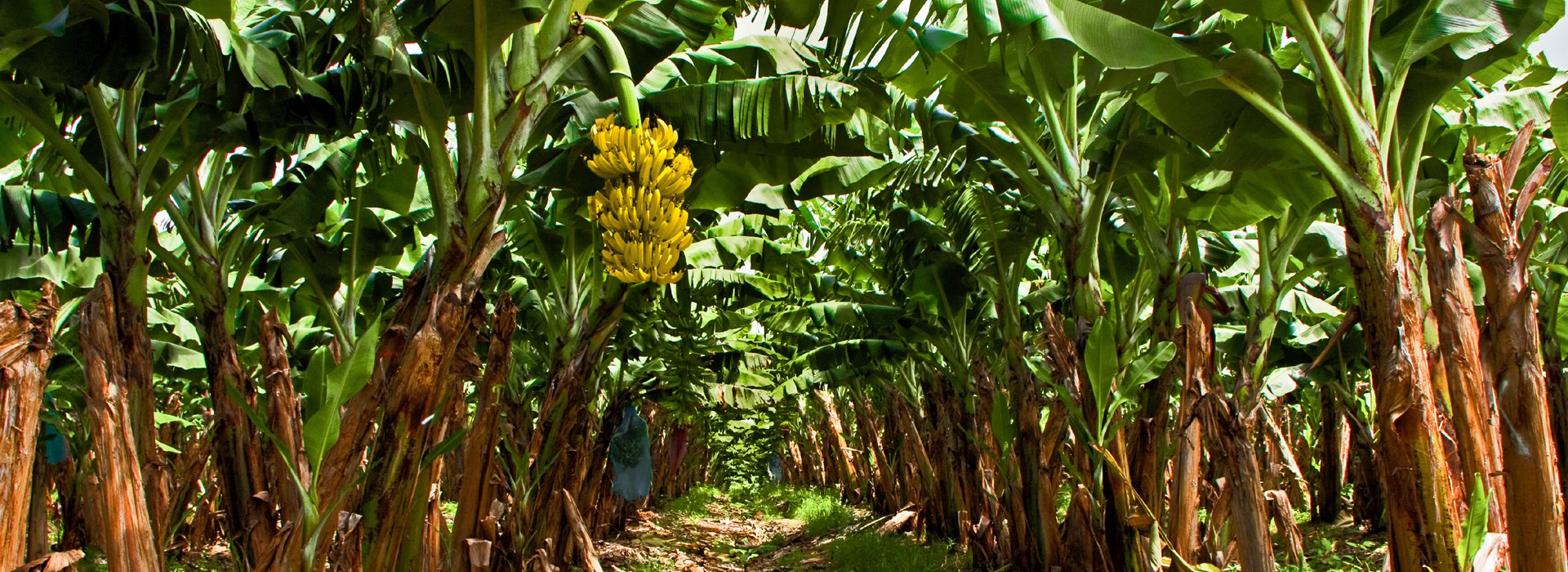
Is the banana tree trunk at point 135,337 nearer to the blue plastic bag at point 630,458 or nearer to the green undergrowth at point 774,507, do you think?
the blue plastic bag at point 630,458

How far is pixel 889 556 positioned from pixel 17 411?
777 centimetres

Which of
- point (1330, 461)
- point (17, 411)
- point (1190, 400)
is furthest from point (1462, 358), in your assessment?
point (1330, 461)

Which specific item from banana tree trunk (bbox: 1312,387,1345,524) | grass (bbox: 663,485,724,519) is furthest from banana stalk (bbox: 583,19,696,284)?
grass (bbox: 663,485,724,519)

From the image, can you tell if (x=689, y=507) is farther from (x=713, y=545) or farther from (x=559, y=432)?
(x=559, y=432)

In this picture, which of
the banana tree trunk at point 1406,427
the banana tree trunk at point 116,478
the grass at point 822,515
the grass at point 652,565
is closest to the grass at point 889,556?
the grass at point 652,565

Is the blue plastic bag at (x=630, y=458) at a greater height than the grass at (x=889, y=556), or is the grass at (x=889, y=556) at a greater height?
the blue plastic bag at (x=630, y=458)

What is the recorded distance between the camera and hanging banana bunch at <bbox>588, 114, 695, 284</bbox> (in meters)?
2.59

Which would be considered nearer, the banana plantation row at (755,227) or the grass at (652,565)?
the banana plantation row at (755,227)

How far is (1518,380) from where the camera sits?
2311 millimetres

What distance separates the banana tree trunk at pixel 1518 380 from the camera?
2.24 m

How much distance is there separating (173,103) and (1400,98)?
496cm

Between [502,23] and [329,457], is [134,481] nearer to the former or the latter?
[329,457]

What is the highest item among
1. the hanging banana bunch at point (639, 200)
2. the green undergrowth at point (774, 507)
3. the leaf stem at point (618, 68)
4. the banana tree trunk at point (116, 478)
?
the leaf stem at point (618, 68)

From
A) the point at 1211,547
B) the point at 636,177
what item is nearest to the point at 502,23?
the point at 636,177
